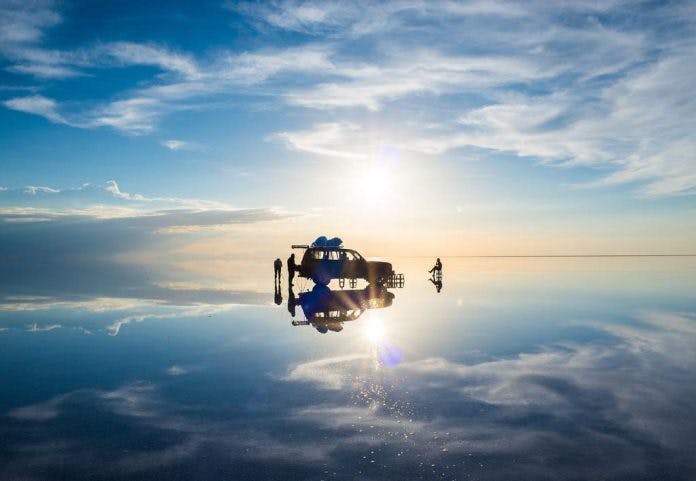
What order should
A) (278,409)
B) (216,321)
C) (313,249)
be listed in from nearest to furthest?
(278,409) < (216,321) < (313,249)

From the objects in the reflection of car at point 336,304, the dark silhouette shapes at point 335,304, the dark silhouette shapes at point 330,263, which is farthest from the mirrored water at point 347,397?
the dark silhouette shapes at point 330,263

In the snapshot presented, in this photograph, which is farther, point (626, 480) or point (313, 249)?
point (313, 249)

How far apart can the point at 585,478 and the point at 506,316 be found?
72.2 feet

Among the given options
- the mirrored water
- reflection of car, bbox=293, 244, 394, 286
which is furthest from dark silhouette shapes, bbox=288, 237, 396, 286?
the mirrored water

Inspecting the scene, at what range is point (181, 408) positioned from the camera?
1455cm

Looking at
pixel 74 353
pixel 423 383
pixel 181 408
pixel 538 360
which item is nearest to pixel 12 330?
pixel 74 353

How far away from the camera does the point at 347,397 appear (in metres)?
15.5

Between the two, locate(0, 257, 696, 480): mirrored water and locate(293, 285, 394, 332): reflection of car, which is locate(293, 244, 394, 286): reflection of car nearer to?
locate(293, 285, 394, 332): reflection of car

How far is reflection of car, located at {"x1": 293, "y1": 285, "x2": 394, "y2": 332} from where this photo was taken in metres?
30.6

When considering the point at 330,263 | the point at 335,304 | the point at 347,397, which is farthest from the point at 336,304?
the point at 347,397

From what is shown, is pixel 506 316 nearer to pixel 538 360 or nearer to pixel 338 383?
pixel 538 360

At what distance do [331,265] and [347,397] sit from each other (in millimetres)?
30323

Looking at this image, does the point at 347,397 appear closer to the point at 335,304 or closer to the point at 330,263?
the point at 335,304

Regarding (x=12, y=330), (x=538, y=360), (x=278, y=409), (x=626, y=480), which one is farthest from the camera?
(x=12, y=330)
